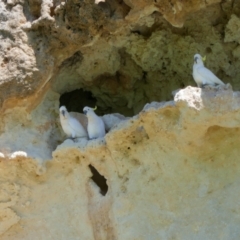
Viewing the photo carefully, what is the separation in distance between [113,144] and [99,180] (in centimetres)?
39

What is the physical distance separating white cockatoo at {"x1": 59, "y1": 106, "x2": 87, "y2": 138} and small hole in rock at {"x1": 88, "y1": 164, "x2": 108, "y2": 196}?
25 centimetres

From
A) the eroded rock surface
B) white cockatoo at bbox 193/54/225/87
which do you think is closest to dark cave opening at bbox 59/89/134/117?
the eroded rock surface

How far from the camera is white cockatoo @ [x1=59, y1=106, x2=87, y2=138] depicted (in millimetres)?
3363

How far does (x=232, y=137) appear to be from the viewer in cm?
310

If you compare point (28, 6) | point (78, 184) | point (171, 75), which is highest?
point (28, 6)

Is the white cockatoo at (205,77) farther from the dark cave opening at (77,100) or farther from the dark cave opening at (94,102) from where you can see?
the dark cave opening at (77,100)

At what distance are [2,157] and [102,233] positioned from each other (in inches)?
32.5

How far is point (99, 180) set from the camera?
137 inches

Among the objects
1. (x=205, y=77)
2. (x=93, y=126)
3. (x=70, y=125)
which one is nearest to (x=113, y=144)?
(x=93, y=126)

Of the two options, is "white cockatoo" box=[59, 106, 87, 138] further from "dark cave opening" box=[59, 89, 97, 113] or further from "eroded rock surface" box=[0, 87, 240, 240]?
"dark cave opening" box=[59, 89, 97, 113]

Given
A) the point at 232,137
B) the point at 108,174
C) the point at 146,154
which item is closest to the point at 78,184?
the point at 108,174

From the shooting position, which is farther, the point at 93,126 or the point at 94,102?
the point at 94,102

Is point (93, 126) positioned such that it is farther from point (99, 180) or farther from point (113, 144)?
point (99, 180)

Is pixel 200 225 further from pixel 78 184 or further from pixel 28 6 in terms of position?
pixel 28 6
